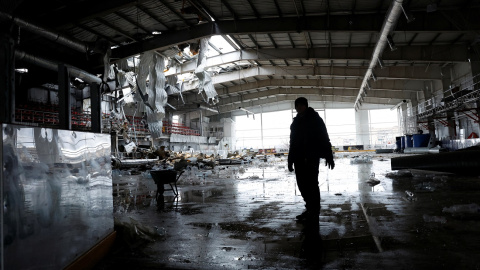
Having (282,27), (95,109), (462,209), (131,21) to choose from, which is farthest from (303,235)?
(131,21)

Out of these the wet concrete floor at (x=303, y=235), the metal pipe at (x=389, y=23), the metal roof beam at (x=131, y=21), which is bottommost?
the wet concrete floor at (x=303, y=235)

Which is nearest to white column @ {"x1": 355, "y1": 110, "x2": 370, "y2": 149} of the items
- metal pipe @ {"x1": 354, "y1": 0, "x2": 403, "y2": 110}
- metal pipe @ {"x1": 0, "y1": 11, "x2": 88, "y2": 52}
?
metal pipe @ {"x1": 354, "y1": 0, "x2": 403, "y2": 110}

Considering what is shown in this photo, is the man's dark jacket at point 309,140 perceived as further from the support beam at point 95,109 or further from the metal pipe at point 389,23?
the metal pipe at point 389,23

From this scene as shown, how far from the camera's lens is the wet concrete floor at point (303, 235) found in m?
2.13

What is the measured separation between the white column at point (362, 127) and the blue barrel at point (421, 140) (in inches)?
559

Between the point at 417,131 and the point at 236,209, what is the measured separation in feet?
78.0

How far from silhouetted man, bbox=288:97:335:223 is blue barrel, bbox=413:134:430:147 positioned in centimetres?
2023

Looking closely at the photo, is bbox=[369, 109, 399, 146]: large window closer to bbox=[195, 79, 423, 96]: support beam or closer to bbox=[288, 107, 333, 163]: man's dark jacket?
bbox=[195, 79, 423, 96]: support beam

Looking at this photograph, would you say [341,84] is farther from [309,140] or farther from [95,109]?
[95,109]

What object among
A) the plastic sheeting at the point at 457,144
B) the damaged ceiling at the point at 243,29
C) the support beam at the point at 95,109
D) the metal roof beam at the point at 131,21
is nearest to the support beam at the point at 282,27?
the damaged ceiling at the point at 243,29

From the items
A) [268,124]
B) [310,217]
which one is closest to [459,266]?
[310,217]

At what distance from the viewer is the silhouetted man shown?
3824 mm

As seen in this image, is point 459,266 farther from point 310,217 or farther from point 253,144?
point 253,144

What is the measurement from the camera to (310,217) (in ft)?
11.4
